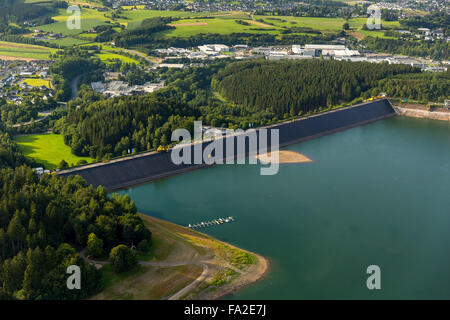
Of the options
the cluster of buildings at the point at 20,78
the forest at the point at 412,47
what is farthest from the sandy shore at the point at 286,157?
the forest at the point at 412,47

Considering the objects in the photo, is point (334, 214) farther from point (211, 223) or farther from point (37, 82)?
point (37, 82)

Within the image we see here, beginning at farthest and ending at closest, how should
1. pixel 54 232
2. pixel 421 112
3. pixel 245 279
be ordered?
pixel 421 112 < pixel 54 232 < pixel 245 279

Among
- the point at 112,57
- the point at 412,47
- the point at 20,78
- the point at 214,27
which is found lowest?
the point at 20,78

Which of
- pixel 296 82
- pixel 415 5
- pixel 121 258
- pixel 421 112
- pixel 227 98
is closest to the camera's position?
pixel 121 258

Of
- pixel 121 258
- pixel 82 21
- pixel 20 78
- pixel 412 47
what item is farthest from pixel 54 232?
pixel 82 21

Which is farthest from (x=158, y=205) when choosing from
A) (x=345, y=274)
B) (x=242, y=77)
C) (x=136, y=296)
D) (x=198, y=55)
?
(x=198, y=55)

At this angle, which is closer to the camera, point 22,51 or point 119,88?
point 119,88
